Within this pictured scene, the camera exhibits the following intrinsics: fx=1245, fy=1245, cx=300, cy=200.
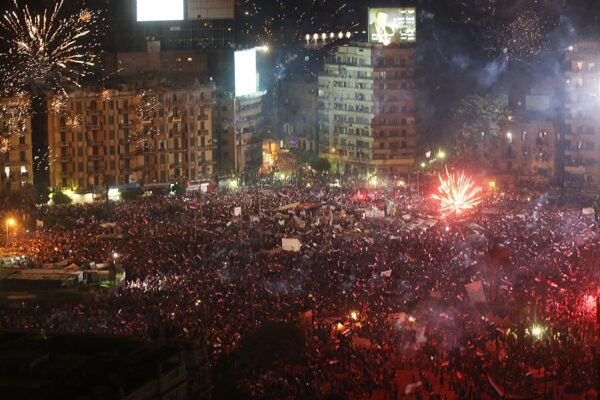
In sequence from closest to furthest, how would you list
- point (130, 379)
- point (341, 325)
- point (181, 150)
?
point (130, 379), point (341, 325), point (181, 150)

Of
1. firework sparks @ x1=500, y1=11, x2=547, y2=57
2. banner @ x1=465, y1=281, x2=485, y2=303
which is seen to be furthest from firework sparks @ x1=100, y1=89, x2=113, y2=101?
banner @ x1=465, y1=281, x2=485, y2=303

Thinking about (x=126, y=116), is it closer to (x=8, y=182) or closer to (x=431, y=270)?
(x=8, y=182)

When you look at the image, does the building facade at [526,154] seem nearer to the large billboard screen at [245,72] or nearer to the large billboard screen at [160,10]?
the large billboard screen at [245,72]

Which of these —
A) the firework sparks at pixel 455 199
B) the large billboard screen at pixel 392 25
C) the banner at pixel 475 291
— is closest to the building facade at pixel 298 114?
the large billboard screen at pixel 392 25

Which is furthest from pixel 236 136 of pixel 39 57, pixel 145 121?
pixel 39 57

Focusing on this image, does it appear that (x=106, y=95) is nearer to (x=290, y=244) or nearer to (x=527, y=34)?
(x=290, y=244)

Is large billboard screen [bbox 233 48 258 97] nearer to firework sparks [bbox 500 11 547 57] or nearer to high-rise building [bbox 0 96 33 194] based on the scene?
firework sparks [bbox 500 11 547 57]

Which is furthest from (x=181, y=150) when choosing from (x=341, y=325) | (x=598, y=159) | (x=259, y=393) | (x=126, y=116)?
(x=259, y=393)
